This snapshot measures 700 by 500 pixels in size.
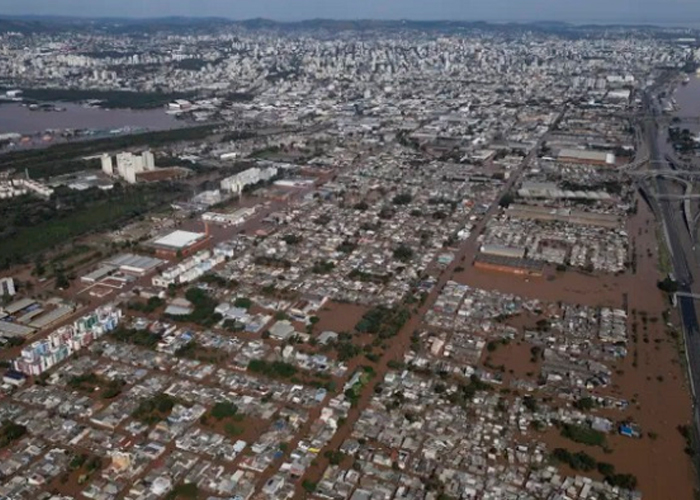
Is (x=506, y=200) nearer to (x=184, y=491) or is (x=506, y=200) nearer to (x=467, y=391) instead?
(x=467, y=391)

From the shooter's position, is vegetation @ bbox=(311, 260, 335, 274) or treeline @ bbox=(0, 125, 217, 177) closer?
vegetation @ bbox=(311, 260, 335, 274)

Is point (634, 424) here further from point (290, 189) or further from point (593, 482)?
point (290, 189)

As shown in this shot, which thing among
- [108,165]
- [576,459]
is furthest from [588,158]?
[576,459]

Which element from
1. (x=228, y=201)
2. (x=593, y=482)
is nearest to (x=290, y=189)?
(x=228, y=201)

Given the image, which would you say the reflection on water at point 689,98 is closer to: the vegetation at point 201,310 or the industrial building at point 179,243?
the industrial building at point 179,243

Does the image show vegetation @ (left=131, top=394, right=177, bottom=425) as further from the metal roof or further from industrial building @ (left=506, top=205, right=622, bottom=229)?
industrial building @ (left=506, top=205, right=622, bottom=229)

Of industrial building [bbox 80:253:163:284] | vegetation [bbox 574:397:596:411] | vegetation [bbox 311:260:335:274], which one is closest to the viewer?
vegetation [bbox 574:397:596:411]

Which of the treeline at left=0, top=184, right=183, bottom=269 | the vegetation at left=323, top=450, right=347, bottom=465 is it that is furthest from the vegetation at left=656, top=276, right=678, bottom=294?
the treeline at left=0, top=184, right=183, bottom=269

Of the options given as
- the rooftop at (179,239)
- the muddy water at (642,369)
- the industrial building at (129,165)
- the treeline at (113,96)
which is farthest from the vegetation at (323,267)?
the treeline at (113,96)

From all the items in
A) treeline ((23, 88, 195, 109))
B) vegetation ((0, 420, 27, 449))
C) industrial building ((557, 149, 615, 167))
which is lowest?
vegetation ((0, 420, 27, 449))
